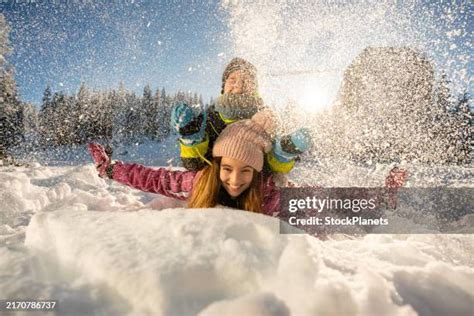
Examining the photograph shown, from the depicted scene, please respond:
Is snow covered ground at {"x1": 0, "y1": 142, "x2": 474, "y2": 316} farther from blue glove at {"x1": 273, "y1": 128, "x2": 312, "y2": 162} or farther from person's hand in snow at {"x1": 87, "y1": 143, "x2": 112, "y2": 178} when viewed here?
person's hand in snow at {"x1": 87, "y1": 143, "x2": 112, "y2": 178}

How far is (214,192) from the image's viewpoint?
249cm

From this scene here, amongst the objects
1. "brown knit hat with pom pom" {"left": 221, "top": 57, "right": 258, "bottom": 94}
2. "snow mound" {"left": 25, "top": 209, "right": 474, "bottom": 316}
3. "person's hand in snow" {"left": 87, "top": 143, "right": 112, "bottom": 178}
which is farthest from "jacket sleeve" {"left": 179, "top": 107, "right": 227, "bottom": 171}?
"person's hand in snow" {"left": 87, "top": 143, "right": 112, "bottom": 178}

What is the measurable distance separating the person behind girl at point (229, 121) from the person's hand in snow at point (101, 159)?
1.38 meters

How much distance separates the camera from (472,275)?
130 cm

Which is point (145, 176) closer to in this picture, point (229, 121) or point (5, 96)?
point (229, 121)

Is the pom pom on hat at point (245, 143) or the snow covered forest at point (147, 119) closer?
the pom pom on hat at point (245, 143)

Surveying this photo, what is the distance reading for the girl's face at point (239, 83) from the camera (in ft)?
11.7

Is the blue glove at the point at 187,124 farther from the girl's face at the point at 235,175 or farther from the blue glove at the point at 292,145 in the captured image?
the blue glove at the point at 292,145

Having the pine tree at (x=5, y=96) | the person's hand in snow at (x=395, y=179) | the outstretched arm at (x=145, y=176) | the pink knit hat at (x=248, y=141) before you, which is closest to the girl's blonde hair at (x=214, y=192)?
the pink knit hat at (x=248, y=141)

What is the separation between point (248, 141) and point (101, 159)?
6.67 feet

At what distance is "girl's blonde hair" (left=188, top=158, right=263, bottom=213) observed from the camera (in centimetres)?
247

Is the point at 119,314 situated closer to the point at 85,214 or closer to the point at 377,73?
the point at 85,214

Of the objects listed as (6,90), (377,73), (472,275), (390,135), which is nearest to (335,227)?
(472,275)

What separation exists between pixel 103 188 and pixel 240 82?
93.6 inches
